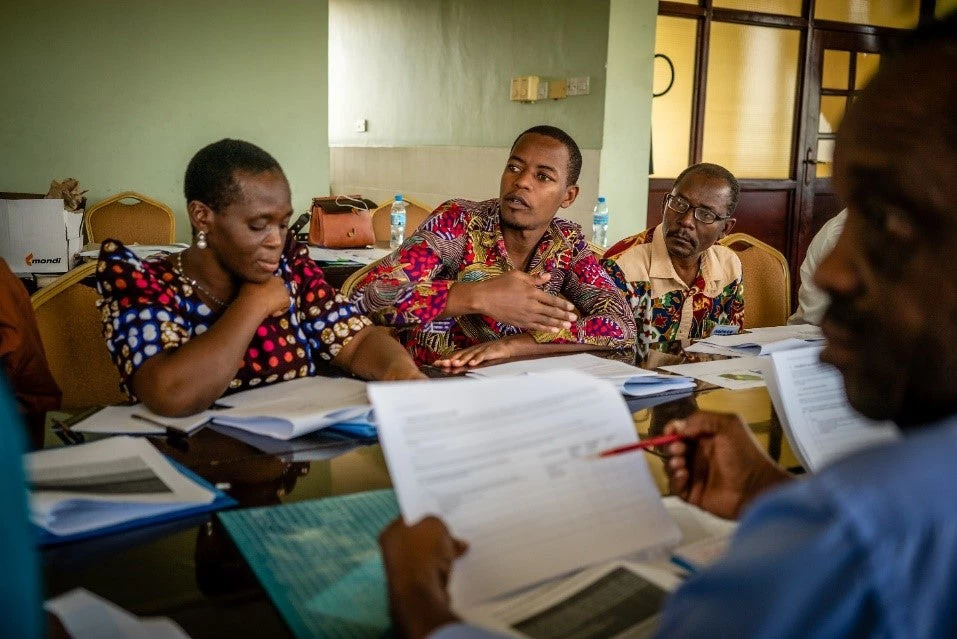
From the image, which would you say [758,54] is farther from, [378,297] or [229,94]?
[378,297]

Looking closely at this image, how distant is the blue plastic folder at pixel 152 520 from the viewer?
904 millimetres

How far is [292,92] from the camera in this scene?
580 centimetres

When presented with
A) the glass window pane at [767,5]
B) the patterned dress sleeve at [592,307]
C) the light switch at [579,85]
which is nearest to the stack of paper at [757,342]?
the patterned dress sleeve at [592,307]

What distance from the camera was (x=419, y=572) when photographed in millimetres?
718

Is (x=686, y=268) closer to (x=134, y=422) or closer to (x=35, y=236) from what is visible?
(x=134, y=422)

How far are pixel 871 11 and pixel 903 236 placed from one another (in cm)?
661

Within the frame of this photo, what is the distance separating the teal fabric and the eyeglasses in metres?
2.30

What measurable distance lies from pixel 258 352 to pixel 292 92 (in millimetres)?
4481

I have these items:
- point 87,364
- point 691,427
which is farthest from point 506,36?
point 691,427

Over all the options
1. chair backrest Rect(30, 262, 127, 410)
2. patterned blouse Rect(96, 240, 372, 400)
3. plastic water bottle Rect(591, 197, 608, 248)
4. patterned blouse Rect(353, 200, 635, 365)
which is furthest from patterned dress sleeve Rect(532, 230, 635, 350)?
plastic water bottle Rect(591, 197, 608, 248)

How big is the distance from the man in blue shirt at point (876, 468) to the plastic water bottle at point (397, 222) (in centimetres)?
357

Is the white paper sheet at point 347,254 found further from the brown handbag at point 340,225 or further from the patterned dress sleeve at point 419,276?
the patterned dress sleeve at point 419,276

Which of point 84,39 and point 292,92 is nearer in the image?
point 84,39

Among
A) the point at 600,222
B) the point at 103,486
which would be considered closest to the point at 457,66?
the point at 600,222
